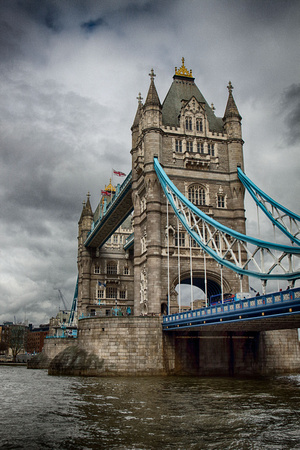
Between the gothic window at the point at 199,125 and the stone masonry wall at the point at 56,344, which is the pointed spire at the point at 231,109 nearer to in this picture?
the gothic window at the point at 199,125

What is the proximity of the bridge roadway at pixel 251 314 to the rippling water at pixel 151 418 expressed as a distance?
3781 millimetres

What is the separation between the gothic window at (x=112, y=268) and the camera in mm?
71875

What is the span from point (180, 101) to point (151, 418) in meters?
35.7

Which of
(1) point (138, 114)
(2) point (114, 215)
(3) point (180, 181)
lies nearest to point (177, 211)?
(3) point (180, 181)

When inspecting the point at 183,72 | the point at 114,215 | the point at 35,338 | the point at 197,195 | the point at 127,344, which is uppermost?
the point at 183,72

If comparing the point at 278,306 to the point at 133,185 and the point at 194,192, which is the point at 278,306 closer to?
the point at 194,192

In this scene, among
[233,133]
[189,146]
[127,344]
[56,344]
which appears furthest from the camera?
[56,344]

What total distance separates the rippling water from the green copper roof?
26.9 meters

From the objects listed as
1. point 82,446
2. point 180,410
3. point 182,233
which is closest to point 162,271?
point 182,233

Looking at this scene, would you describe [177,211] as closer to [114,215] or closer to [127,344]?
[127,344]

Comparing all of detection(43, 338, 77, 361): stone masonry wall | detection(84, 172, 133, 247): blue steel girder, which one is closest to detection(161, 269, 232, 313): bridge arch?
detection(84, 172, 133, 247): blue steel girder

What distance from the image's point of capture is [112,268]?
7231 centimetres

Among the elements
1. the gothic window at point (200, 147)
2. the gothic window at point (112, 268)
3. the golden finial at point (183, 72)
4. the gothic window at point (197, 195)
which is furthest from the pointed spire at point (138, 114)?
the gothic window at point (112, 268)

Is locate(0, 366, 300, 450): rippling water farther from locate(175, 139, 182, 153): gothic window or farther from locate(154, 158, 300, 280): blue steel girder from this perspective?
locate(175, 139, 182, 153): gothic window
